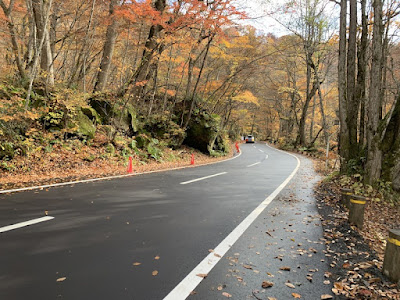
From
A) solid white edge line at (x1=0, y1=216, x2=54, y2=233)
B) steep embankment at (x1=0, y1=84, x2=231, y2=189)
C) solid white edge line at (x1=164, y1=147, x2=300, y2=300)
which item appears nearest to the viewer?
solid white edge line at (x1=164, y1=147, x2=300, y2=300)

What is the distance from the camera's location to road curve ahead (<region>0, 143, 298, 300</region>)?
8.84 ft

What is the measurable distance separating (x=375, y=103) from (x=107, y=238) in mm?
8604

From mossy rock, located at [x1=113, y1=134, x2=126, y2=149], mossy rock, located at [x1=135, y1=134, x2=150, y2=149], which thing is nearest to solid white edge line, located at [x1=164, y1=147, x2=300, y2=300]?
mossy rock, located at [x1=113, y1=134, x2=126, y2=149]

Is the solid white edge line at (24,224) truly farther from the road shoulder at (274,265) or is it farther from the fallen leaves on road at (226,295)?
the fallen leaves on road at (226,295)

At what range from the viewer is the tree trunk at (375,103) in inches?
317

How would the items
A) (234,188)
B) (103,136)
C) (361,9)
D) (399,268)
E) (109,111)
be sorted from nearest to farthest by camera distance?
1. (399,268)
2. (234,188)
3. (361,9)
4. (103,136)
5. (109,111)

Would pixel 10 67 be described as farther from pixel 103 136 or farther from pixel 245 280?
pixel 245 280

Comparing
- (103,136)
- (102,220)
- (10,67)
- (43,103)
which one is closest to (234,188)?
(102,220)

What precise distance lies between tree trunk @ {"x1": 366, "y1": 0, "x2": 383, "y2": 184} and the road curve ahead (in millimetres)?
4238

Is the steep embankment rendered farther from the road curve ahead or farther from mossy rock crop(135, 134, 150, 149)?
the road curve ahead

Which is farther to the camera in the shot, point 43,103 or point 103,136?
point 103,136

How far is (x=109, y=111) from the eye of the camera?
14266 millimetres

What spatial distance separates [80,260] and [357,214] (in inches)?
211

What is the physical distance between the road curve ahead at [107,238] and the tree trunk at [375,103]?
4.24m
